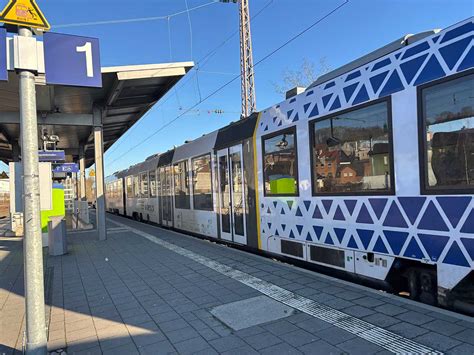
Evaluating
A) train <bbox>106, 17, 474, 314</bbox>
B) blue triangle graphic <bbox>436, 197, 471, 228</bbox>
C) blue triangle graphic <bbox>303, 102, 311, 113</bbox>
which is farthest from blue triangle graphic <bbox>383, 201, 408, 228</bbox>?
blue triangle graphic <bbox>303, 102, 311, 113</bbox>

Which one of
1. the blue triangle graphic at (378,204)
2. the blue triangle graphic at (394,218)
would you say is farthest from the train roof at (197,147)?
the blue triangle graphic at (394,218)

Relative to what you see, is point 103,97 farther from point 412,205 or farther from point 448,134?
point 448,134

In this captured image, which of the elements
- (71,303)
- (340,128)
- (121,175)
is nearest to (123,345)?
(71,303)

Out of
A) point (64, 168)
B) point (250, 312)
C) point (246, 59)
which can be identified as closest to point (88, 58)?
point (250, 312)

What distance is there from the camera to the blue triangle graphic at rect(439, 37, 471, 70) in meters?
3.97

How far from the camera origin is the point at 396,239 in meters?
4.67

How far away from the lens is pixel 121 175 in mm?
24141

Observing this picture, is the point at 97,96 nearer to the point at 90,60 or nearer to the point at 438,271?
the point at 90,60

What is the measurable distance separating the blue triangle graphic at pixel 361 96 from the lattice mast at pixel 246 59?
1418cm

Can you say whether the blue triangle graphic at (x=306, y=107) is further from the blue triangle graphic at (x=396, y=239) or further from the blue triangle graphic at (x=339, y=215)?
the blue triangle graphic at (x=396, y=239)

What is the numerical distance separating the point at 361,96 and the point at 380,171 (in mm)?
1065

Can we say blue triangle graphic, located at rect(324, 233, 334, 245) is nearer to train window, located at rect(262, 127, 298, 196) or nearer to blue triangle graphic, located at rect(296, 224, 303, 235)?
blue triangle graphic, located at rect(296, 224, 303, 235)

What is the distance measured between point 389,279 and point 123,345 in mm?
3228

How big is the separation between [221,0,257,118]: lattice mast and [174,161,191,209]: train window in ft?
23.7
